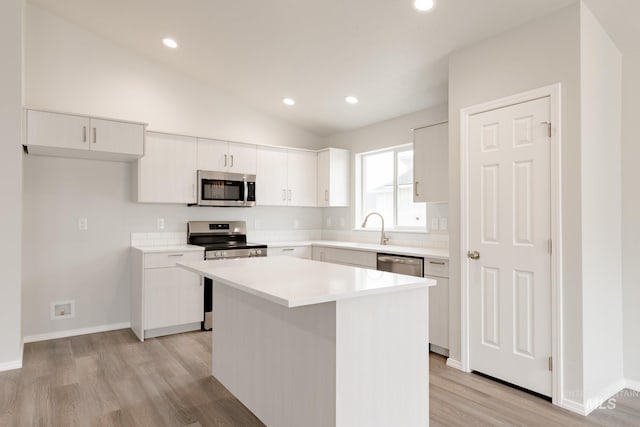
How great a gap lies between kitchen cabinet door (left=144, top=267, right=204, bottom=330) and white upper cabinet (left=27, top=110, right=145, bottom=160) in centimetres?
124

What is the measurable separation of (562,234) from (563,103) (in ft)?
2.80

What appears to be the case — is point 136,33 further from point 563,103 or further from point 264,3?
point 563,103

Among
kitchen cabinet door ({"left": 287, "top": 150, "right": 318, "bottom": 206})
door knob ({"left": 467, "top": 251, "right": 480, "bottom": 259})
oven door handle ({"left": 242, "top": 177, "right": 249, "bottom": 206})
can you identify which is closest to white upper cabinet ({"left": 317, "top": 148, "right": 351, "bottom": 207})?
kitchen cabinet door ({"left": 287, "top": 150, "right": 318, "bottom": 206})

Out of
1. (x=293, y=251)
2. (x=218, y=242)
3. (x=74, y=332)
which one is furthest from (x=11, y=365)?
(x=293, y=251)

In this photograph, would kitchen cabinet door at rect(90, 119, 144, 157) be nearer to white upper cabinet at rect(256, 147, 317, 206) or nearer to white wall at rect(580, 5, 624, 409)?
white upper cabinet at rect(256, 147, 317, 206)

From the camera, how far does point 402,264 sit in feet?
12.3

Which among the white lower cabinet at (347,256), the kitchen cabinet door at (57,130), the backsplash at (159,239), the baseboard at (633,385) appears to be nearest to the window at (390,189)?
the white lower cabinet at (347,256)

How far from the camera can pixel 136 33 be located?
393 cm

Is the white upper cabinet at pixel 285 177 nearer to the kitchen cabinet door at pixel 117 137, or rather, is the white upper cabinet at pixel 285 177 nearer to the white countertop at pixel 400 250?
the white countertop at pixel 400 250

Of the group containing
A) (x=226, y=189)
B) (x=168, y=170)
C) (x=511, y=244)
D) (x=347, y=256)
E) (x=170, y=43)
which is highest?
(x=170, y=43)

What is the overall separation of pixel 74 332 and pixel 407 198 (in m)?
3.94

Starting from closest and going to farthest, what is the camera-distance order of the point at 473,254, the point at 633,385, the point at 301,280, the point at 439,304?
the point at 301,280 → the point at 633,385 → the point at 473,254 → the point at 439,304

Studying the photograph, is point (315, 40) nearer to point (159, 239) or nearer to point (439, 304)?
point (439, 304)

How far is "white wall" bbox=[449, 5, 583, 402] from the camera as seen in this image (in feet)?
8.04
